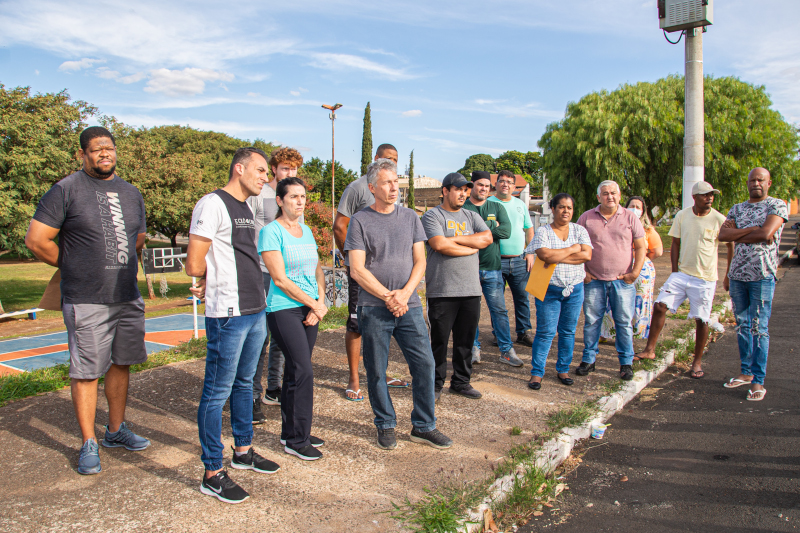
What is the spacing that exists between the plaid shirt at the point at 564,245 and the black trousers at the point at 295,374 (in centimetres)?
271

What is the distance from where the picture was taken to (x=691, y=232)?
5.76 metres

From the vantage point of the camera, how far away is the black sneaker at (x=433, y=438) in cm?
380

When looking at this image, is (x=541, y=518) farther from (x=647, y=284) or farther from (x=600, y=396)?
(x=647, y=284)

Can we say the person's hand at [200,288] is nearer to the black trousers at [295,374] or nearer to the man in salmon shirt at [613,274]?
the black trousers at [295,374]

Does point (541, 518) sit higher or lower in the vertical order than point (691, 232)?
lower

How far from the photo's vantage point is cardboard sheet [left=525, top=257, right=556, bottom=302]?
520 cm

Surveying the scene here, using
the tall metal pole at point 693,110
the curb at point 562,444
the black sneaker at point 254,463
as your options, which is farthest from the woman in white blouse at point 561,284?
the tall metal pole at point 693,110

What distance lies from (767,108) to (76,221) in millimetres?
28048

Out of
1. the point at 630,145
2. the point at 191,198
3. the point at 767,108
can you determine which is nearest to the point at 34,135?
the point at 191,198

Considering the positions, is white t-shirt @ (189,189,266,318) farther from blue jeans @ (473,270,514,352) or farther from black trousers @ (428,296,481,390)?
blue jeans @ (473,270,514,352)

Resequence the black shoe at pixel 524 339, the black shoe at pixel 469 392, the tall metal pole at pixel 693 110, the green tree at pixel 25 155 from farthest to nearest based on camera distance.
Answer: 1. the green tree at pixel 25 155
2. the tall metal pole at pixel 693 110
3. the black shoe at pixel 524 339
4. the black shoe at pixel 469 392

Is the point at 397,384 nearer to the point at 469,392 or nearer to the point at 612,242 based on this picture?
the point at 469,392

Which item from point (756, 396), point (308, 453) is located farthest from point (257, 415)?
point (756, 396)

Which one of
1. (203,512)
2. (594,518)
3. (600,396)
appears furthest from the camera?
(600,396)
